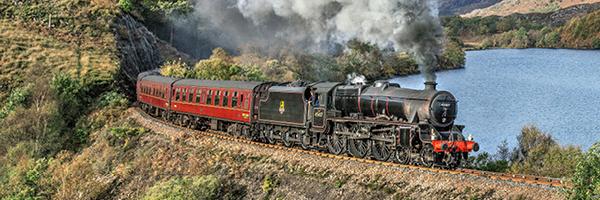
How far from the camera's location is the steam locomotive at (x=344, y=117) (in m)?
21.9

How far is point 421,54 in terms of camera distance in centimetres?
2712

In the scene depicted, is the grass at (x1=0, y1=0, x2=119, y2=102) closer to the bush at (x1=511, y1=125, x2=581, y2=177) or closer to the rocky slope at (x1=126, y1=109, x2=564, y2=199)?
the rocky slope at (x1=126, y1=109, x2=564, y2=199)

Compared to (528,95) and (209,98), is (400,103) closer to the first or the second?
(209,98)

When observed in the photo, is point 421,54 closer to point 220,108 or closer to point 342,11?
point 342,11

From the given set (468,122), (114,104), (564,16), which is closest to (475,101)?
(468,122)

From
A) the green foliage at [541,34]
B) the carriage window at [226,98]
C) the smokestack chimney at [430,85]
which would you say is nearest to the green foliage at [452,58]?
the green foliage at [541,34]

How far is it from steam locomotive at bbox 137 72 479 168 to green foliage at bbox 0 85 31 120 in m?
16.5

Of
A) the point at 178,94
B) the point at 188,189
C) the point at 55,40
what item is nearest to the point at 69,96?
the point at 178,94

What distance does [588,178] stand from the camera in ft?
52.4

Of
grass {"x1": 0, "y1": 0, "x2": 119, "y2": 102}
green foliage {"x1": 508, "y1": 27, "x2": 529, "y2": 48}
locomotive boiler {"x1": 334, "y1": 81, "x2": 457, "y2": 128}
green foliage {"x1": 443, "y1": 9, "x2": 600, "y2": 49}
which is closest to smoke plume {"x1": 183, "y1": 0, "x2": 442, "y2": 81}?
locomotive boiler {"x1": 334, "y1": 81, "x2": 457, "y2": 128}

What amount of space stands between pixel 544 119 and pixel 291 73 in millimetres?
26695

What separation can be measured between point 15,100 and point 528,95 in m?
56.9

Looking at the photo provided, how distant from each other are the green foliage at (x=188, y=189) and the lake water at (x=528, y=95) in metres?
29.9

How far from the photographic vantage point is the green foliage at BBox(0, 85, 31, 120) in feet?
148
